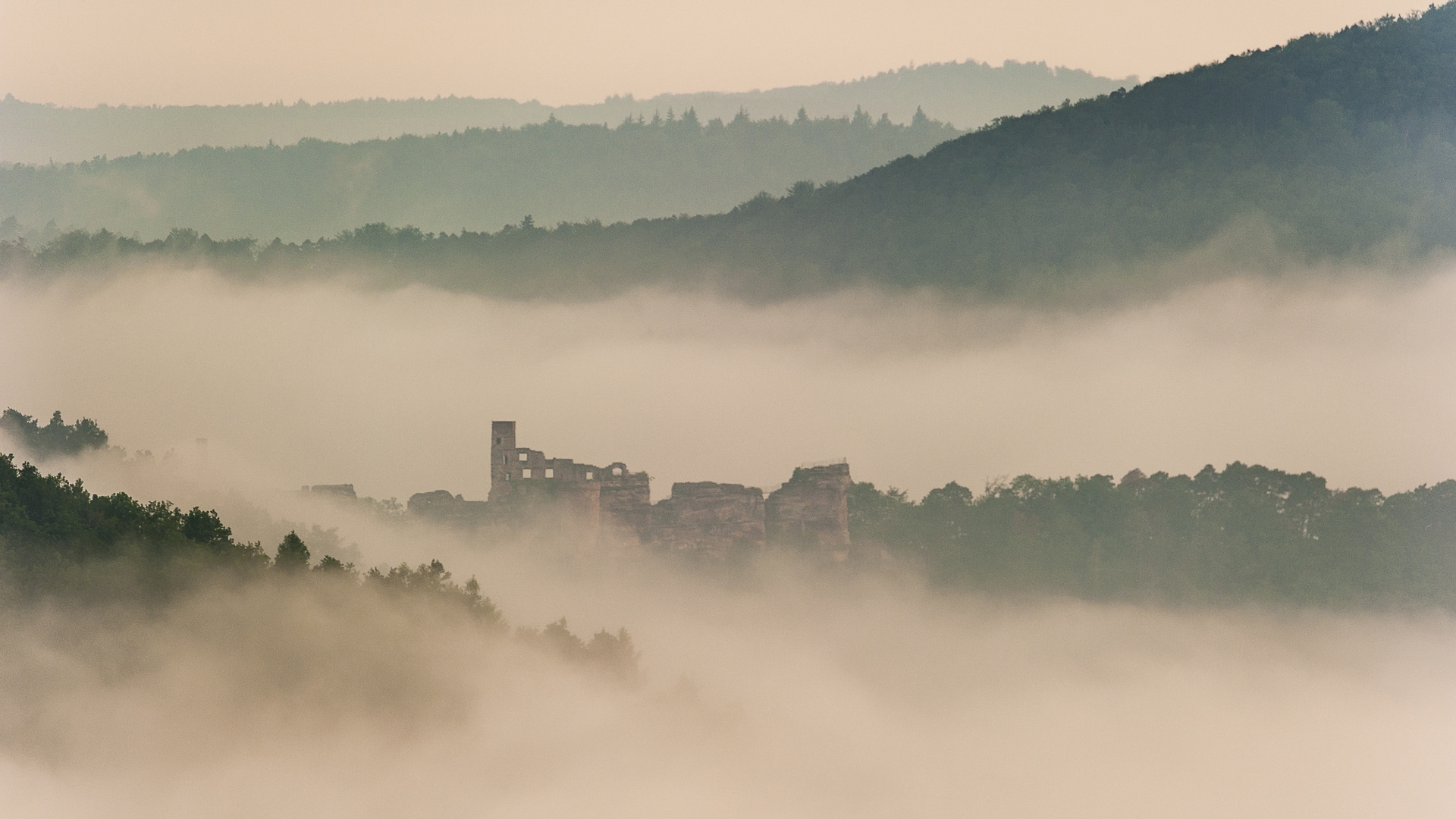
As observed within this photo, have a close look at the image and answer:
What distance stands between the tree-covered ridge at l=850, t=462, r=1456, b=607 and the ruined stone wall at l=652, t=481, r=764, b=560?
567 cm

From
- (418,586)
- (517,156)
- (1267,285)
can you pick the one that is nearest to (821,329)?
(1267,285)

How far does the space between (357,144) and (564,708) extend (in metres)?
84.4

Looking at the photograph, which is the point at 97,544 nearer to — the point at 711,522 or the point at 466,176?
the point at 711,522

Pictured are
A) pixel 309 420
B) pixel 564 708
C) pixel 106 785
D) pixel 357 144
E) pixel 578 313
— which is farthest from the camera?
pixel 357 144

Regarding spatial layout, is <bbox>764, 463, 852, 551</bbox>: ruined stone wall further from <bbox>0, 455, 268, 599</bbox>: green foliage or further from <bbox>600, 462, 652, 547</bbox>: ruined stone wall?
<bbox>0, 455, 268, 599</bbox>: green foliage

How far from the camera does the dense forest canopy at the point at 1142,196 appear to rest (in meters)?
113

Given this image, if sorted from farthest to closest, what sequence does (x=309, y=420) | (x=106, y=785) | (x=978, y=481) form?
(x=309, y=420)
(x=978, y=481)
(x=106, y=785)

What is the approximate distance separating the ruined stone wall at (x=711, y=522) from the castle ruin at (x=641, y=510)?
0.03m

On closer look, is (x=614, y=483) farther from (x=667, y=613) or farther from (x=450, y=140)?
(x=450, y=140)

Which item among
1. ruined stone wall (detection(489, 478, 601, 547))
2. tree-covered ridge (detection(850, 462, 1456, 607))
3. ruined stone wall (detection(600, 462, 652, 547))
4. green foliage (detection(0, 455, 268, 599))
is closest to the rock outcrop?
tree-covered ridge (detection(850, 462, 1456, 607))

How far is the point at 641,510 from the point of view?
3457 inches

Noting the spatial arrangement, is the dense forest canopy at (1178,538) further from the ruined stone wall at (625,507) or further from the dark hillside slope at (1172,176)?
the dark hillside slope at (1172,176)

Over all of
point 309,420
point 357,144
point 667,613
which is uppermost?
point 357,144

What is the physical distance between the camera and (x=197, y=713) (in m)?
61.0
